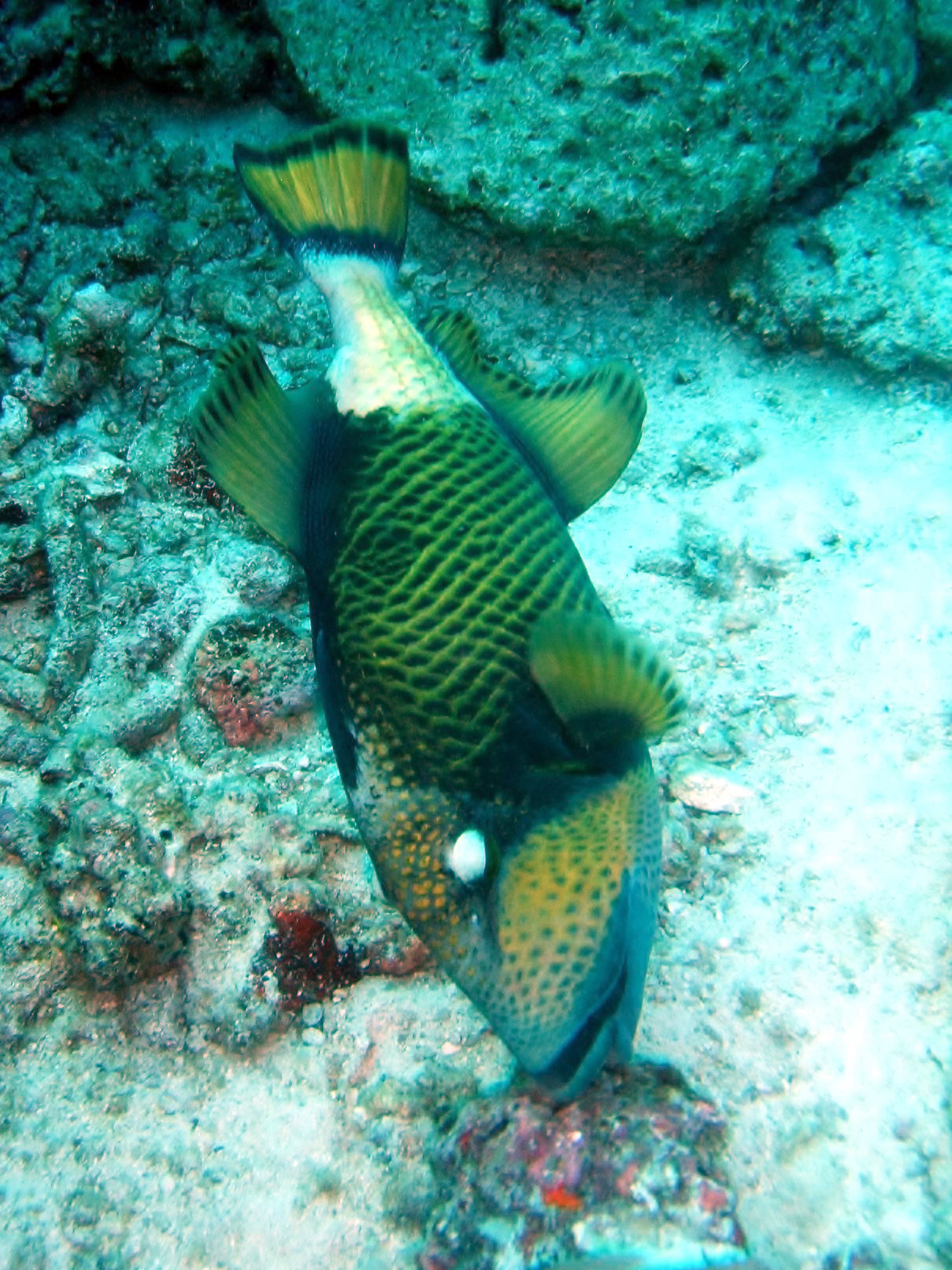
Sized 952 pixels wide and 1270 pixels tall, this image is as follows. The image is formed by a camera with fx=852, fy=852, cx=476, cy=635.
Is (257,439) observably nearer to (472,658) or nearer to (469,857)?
(472,658)

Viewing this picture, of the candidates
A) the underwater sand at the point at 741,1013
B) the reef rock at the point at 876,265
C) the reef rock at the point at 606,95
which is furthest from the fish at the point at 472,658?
the reef rock at the point at 876,265

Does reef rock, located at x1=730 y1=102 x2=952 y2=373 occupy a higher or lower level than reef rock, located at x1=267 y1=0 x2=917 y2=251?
lower

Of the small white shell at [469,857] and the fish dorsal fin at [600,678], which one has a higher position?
the fish dorsal fin at [600,678]

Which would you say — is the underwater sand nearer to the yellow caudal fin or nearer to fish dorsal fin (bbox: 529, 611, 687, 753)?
fish dorsal fin (bbox: 529, 611, 687, 753)

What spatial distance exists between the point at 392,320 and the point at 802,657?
1602 millimetres

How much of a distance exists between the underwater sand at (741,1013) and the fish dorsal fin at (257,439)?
1.11 meters

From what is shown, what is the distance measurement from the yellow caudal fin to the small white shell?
1.72 meters

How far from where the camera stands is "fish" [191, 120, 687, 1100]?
1.67 m

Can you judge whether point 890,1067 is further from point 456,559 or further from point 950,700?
point 456,559

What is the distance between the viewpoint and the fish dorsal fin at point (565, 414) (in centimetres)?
239

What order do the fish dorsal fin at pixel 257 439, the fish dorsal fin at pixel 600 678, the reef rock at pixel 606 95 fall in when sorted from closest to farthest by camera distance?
the fish dorsal fin at pixel 600 678 → the fish dorsal fin at pixel 257 439 → the reef rock at pixel 606 95

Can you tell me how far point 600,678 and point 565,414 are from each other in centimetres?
99

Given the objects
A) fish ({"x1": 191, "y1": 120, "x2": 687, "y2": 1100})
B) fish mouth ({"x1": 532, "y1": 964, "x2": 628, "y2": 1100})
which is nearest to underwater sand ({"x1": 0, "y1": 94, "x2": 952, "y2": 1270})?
fish mouth ({"x1": 532, "y1": 964, "x2": 628, "y2": 1100})

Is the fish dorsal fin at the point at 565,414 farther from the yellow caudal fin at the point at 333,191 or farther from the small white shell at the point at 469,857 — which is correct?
the small white shell at the point at 469,857
